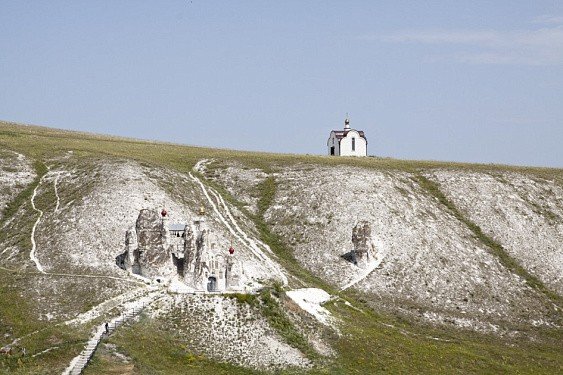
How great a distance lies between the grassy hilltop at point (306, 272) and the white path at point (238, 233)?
1783 millimetres

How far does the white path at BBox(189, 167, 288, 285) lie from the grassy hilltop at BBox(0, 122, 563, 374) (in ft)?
5.85

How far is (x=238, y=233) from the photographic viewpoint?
9281 cm

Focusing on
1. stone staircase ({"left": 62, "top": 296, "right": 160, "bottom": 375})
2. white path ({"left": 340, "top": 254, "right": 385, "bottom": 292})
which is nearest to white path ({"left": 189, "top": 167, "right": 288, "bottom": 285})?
white path ({"left": 340, "top": 254, "right": 385, "bottom": 292})

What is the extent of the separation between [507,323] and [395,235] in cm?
1849

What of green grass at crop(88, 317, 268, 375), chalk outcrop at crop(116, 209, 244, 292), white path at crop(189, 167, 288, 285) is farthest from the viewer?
white path at crop(189, 167, 288, 285)

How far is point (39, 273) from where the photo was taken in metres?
73.1

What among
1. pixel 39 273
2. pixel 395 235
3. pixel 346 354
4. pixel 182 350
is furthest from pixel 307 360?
pixel 395 235

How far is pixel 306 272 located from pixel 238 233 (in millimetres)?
9771

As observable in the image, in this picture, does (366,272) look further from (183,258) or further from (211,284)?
(183,258)

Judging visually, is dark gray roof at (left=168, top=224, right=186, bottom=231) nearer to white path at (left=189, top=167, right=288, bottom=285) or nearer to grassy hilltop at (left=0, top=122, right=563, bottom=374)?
grassy hilltop at (left=0, top=122, right=563, bottom=374)

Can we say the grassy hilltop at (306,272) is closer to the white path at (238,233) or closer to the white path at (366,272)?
the white path at (366,272)

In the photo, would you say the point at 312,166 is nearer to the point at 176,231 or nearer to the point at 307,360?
the point at 176,231

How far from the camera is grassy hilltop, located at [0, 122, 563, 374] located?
6088 centimetres

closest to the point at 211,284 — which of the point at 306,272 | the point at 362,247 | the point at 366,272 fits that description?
the point at 306,272
